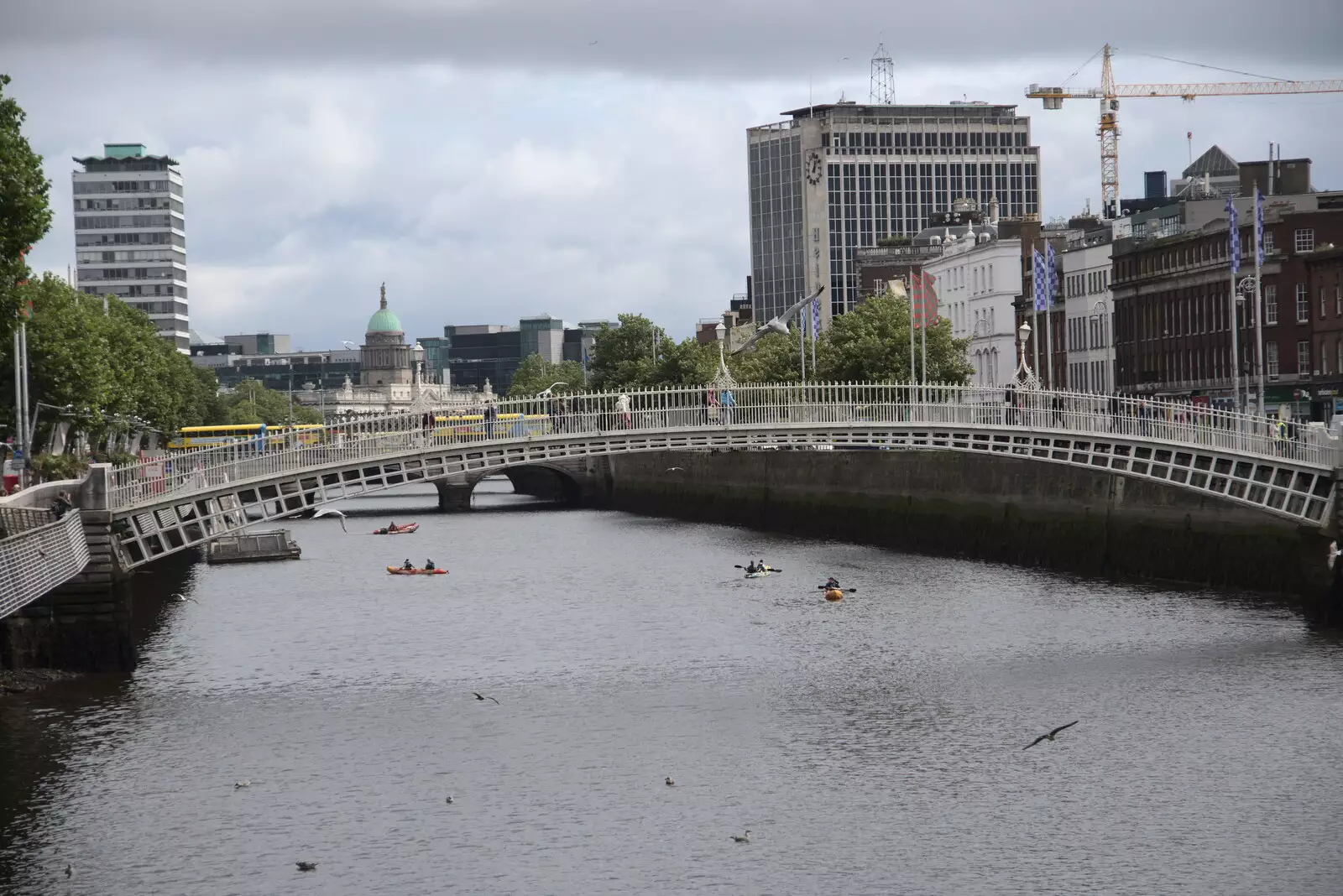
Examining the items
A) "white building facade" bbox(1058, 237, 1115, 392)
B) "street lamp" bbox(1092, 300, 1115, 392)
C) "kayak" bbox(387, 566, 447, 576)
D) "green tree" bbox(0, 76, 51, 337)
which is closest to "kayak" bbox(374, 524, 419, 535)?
"kayak" bbox(387, 566, 447, 576)

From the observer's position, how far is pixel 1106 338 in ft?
415

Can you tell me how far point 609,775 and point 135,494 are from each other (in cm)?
1757

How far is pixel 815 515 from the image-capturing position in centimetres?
10456

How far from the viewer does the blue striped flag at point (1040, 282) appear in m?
93.4

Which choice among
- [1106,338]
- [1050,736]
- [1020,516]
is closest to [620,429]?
[1050,736]

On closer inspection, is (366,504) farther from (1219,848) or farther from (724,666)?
(1219,848)

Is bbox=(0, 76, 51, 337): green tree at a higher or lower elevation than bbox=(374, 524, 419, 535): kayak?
higher

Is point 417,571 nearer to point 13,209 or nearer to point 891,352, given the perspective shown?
point 891,352

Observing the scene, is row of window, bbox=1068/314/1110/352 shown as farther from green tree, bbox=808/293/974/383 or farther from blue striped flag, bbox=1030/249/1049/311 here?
blue striped flag, bbox=1030/249/1049/311

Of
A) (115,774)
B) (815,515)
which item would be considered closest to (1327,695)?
(115,774)

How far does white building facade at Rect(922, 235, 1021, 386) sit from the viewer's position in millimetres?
141875

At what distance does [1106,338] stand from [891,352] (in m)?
20.7

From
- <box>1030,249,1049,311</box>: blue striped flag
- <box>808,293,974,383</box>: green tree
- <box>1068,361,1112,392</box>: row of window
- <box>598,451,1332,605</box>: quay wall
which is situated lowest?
<box>598,451,1332,605</box>: quay wall

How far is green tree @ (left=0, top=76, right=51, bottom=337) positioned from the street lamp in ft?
271
